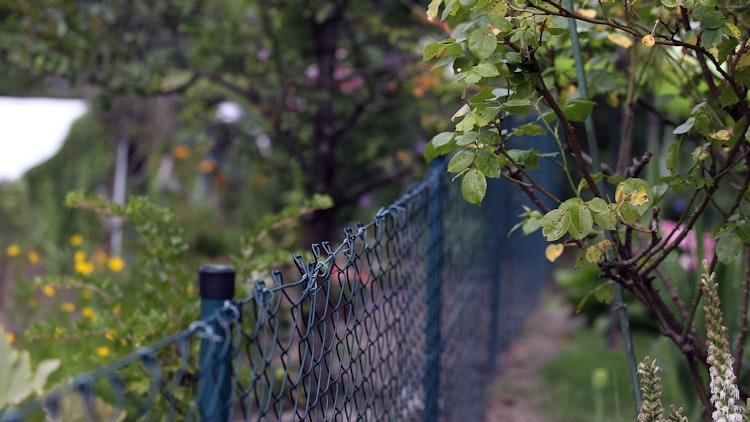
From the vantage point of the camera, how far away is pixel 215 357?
1.04 m

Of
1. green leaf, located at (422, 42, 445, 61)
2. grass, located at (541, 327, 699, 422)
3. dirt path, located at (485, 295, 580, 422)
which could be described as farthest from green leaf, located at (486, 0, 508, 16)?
dirt path, located at (485, 295, 580, 422)

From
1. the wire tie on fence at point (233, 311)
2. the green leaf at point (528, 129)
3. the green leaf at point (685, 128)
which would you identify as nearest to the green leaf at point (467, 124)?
the green leaf at point (528, 129)

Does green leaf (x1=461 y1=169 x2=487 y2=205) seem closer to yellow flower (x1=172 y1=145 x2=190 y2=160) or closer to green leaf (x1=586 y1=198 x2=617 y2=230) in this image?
green leaf (x1=586 y1=198 x2=617 y2=230)

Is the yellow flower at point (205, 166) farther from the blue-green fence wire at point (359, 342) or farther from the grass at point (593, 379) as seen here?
the grass at point (593, 379)

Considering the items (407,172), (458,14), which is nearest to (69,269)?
(407,172)

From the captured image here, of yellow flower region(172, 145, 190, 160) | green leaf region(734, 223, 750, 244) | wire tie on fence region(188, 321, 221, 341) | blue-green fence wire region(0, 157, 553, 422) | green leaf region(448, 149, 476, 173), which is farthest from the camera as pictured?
yellow flower region(172, 145, 190, 160)

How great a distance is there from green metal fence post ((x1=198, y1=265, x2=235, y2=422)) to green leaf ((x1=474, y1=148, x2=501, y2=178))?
587 mm

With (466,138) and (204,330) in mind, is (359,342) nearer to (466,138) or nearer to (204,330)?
(466,138)

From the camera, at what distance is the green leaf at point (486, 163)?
1.48m

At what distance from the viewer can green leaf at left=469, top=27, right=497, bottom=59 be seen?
137 cm

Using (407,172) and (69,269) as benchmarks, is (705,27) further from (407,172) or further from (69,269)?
(69,269)

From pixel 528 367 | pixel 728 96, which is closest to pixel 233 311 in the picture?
pixel 728 96

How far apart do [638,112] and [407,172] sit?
4194 mm

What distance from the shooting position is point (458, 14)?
1.73 metres
